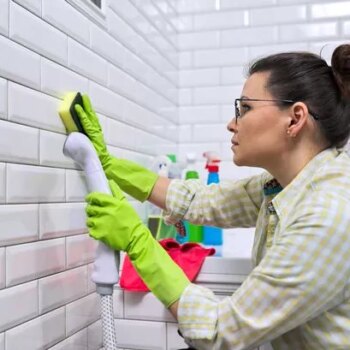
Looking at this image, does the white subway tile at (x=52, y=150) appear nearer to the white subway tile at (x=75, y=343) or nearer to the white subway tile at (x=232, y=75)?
the white subway tile at (x=75, y=343)

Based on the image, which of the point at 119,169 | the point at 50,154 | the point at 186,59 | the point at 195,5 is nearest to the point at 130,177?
the point at 119,169

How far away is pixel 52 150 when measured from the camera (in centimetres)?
100

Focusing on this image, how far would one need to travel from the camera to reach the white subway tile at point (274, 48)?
1.86 meters

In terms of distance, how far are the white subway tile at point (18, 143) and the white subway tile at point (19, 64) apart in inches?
3.5

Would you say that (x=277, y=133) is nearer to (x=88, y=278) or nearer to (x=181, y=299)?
(x=181, y=299)

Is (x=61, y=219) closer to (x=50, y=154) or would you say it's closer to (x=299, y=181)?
(x=50, y=154)

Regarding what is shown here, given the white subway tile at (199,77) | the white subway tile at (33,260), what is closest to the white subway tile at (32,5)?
the white subway tile at (33,260)

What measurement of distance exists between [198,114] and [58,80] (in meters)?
1.02

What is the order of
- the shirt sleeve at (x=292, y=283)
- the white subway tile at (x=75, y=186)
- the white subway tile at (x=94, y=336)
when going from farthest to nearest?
1. the white subway tile at (x=94, y=336)
2. the white subway tile at (x=75, y=186)
3. the shirt sleeve at (x=292, y=283)

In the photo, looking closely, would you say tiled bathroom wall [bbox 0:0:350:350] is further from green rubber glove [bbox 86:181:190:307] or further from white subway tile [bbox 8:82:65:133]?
green rubber glove [bbox 86:181:190:307]

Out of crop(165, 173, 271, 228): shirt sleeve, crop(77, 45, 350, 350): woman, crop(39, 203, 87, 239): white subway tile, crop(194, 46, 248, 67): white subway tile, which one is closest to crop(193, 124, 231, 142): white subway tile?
crop(194, 46, 248, 67): white subway tile

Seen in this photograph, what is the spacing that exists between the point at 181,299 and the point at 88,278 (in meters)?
0.37

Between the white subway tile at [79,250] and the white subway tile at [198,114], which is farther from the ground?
the white subway tile at [198,114]

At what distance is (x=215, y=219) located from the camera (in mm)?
1243
